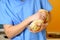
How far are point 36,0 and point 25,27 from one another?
0.48 ft

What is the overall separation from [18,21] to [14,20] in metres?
0.02

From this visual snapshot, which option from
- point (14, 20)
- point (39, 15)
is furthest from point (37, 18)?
point (14, 20)

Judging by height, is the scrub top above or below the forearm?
above

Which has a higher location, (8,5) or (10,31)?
(8,5)

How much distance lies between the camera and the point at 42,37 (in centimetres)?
79

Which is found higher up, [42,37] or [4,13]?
[4,13]

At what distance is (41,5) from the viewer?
79cm

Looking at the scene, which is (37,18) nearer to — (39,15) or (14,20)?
(39,15)


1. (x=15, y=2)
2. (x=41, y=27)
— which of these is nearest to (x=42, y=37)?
(x=41, y=27)

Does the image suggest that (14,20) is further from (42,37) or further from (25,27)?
(42,37)

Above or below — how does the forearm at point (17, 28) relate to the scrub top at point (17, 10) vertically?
below

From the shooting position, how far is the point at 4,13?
0.75m

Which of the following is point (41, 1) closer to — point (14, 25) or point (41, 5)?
point (41, 5)

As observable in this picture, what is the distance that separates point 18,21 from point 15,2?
9cm
